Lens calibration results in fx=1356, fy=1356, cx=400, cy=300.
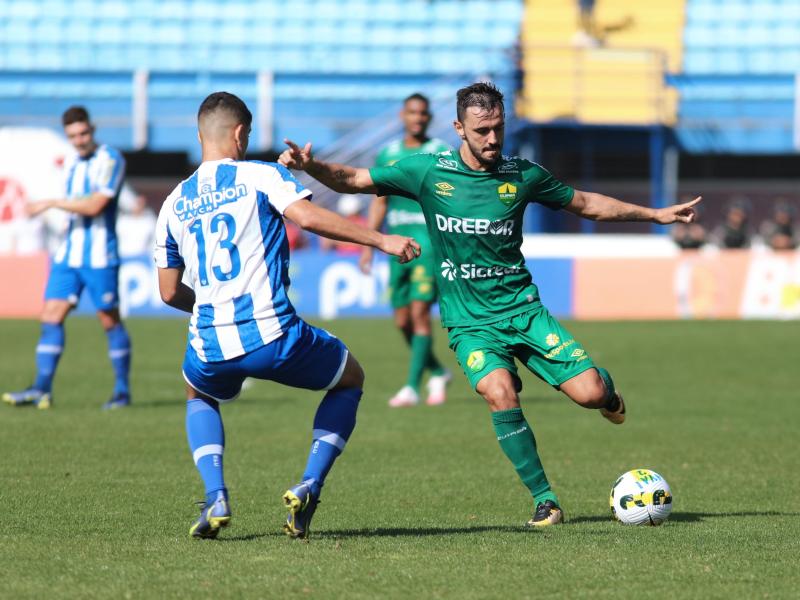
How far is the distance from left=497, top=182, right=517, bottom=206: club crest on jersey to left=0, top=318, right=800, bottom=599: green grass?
1.54m

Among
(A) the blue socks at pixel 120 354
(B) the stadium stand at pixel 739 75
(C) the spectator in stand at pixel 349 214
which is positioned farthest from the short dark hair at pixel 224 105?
(B) the stadium stand at pixel 739 75

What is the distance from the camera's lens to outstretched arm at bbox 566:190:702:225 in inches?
264

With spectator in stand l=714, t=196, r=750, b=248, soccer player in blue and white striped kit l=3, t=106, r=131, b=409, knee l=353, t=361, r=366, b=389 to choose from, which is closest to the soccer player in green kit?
knee l=353, t=361, r=366, b=389

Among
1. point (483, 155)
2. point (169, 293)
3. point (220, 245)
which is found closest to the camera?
point (220, 245)

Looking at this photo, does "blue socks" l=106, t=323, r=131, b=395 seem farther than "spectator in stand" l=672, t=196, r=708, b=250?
No

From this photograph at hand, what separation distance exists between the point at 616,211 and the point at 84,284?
18.2 feet

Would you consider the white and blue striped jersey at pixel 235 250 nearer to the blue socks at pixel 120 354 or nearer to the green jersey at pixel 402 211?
the blue socks at pixel 120 354

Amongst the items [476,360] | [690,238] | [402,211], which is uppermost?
[402,211]

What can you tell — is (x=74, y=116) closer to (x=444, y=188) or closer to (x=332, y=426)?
(x=444, y=188)

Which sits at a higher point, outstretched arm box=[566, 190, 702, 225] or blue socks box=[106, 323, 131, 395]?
outstretched arm box=[566, 190, 702, 225]

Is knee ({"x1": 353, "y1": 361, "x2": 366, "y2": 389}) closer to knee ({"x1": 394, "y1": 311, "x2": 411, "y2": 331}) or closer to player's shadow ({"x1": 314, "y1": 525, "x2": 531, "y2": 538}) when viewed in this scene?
player's shadow ({"x1": 314, "y1": 525, "x2": 531, "y2": 538})

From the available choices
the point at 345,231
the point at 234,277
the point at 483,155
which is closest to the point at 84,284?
the point at 483,155

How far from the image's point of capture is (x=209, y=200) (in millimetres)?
5559

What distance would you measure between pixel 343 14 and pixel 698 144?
7.60 m
